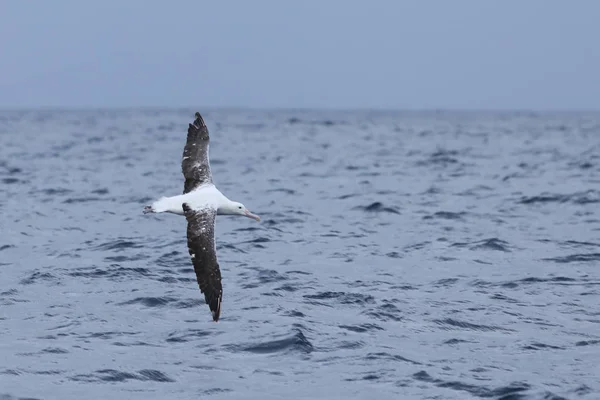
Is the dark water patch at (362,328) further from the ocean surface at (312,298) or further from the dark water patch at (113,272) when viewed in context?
the dark water patch at (113,272)

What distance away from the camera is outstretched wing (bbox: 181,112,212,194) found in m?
14.5

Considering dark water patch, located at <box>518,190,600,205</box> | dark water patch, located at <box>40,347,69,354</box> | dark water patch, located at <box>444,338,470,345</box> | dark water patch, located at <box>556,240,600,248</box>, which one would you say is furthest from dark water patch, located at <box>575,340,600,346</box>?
dark water patch, located at <box>518,190,600,205</box>

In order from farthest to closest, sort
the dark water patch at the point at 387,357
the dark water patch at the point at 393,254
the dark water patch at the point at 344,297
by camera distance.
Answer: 1. the dark water patch at the point at 393,254
2. the dark water patch at the point at 344,297
3. the dark water patch at the point at 387,357

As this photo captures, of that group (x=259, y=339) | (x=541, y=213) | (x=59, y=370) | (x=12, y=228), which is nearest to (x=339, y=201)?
(x=541, y=213)

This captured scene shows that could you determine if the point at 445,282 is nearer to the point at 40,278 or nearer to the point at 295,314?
the point at 295,314

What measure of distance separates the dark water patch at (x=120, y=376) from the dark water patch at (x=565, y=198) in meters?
17.2

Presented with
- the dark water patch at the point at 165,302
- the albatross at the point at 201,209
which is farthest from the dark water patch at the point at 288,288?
the dark water patch at the point at 165,302

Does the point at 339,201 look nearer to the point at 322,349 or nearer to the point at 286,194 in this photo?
the point at 286,194

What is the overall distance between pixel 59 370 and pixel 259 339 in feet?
8.46

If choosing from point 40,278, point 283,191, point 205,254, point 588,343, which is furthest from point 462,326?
point 283,191

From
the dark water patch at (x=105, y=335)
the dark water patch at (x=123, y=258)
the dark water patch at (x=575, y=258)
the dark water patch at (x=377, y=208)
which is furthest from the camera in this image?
the dark water patch at (x=377, y=208)

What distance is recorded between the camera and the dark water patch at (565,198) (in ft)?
85.1

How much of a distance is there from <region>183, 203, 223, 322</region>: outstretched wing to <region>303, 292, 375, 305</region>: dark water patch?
7.21 ft

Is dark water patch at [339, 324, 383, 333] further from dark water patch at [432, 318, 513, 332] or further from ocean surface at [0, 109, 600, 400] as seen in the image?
dark water patch at [432, 318, 513, 332]
